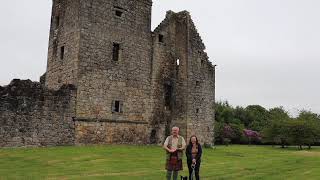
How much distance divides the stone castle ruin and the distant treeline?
18.4m

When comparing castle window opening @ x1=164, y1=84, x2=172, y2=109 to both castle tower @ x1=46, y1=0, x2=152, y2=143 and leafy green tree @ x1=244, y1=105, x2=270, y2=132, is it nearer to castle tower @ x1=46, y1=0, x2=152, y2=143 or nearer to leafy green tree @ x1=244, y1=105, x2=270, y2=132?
castle tower @ x1=46, y1=0, x2=152, y2=143

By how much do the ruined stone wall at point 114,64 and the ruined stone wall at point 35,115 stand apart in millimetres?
879

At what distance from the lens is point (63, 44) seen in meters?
30.1

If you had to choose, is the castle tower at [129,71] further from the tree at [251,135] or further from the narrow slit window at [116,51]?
the tree at [251,135]

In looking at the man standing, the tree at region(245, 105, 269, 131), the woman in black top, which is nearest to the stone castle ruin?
the woman in black top

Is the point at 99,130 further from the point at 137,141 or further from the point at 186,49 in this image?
the point at 186,49

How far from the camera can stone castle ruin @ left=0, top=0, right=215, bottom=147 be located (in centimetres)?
2581

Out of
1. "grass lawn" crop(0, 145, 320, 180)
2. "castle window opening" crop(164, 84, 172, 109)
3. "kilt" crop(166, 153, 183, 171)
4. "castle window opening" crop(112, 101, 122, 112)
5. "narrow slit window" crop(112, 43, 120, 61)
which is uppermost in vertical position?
"narrow slit window" crop(112, 43, 120, 61)

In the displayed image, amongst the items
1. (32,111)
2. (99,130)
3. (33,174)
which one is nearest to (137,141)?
(99,130)

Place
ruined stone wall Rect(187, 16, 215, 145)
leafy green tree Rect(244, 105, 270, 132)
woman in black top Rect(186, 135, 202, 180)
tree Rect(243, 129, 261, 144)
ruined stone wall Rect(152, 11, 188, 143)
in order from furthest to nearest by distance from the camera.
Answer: leafy green tree Rect(244, 105, 270, 132)
tree Rect(243, 129, 261, 144)
ruined stone wall Rect(187, 16, 215, 145)
ruined stone wall Rect(152, 11, 188, 143)
woman in black top Rect(186, 135, 202, 180)

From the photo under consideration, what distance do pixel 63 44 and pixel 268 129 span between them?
106ft

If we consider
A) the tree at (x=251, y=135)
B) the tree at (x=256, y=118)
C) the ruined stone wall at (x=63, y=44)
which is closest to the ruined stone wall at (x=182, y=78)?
the ruined stone wall at (x=63, y=44)

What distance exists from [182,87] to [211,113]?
395cm

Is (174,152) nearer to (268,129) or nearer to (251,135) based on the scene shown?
(268,129)
